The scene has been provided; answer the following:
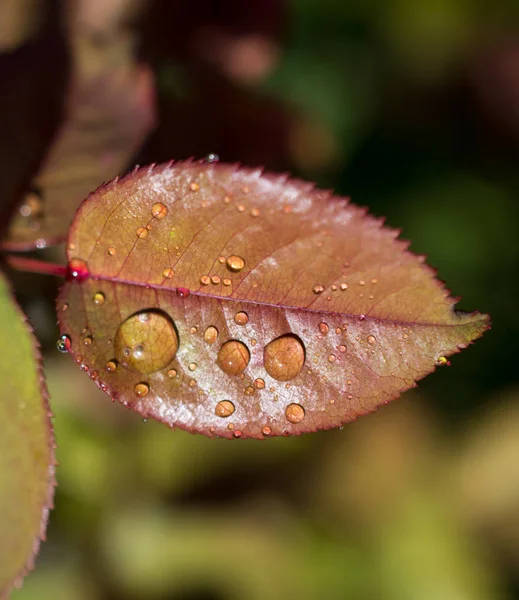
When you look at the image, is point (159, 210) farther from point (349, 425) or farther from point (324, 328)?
point (349, 425)

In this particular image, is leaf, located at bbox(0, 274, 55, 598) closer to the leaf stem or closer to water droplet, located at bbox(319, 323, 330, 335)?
the leaf stem

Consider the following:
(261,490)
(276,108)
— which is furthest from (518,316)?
(276,108)

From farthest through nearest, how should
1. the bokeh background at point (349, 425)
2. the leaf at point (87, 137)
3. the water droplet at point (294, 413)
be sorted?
the bokeh background at point (349, 425), the leaf at point (87, 137), the water droplet at point (294, 413)

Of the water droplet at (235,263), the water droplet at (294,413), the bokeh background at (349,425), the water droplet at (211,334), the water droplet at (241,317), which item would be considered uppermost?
the water droplet at (235,263)

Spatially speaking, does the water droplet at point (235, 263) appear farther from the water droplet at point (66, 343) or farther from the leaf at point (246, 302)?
the water droplet at point (66, 343)

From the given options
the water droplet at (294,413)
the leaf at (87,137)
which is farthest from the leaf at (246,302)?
the leaf at (87,137)

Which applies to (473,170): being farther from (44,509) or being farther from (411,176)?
(44,509)
